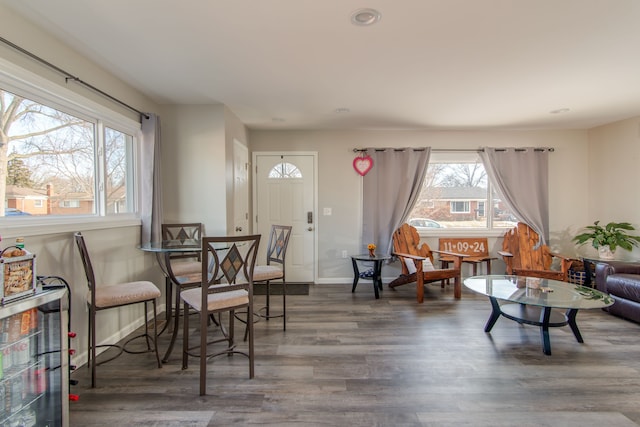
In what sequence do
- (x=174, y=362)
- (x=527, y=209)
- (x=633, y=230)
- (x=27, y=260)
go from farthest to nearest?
(x=527, y=209) → (x=633, y=230) → (x=174, y=362) → (x=27, y=260)

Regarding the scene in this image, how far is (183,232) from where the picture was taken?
3.38 m

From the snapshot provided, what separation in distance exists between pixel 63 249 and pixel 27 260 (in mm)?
798

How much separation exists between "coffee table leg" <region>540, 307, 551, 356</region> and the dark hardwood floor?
64 millimetres

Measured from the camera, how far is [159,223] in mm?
3225

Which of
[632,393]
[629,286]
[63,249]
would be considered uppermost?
[63,249]

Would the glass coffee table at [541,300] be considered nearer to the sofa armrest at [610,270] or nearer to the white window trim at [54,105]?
the sofa armrest at [610,270]

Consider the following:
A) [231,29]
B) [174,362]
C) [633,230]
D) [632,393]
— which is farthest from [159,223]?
[633,230]

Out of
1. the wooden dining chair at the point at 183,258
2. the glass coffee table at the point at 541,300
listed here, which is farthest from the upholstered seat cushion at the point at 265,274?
the glass coffee table at the point at 541,300

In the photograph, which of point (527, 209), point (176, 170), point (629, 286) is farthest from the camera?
point (527, 209)

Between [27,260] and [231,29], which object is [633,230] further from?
[27,260]

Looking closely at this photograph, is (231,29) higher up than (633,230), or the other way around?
(231,29)

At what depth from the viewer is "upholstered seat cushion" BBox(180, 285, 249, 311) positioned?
2062 mm

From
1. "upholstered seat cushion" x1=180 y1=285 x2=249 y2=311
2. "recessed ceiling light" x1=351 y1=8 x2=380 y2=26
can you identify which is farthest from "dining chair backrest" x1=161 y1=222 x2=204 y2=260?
"recessed ceiling light" x1=351 y1=8 x2=380 y2=26

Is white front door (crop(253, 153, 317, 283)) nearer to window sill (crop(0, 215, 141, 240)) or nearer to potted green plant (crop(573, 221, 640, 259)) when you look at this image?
window sill (crop(0, 215, 141, 240))
